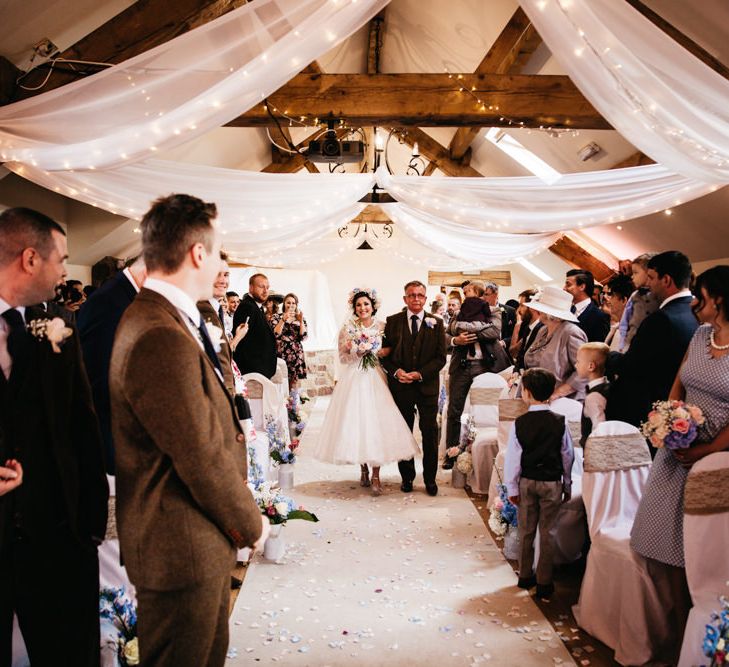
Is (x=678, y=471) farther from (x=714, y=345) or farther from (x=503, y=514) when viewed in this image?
(x=503, y=514)

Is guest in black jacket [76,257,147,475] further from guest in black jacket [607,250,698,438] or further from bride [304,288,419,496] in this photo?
bride [304,288,419,496]

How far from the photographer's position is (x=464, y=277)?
44.0 ft

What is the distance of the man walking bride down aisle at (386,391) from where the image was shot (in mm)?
5035

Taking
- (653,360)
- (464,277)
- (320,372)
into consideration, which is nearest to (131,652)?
(653,360)

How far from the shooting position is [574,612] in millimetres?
2930

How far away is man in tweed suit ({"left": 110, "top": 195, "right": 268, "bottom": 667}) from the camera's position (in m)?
1.38

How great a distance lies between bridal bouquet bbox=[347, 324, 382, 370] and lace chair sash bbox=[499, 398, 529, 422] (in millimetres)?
1384

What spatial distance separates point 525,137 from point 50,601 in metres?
6.45

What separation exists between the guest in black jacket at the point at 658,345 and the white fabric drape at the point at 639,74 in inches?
24.3

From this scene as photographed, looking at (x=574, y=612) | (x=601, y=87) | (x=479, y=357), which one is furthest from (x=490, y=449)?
(x=601, y=87)

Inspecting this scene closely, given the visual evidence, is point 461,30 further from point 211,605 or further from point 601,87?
point 211,605

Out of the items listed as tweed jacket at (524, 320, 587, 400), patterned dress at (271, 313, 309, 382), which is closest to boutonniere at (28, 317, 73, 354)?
tweed jacket at (524, 320, 587, 400)

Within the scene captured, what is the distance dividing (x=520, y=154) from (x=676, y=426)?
6.06 meters

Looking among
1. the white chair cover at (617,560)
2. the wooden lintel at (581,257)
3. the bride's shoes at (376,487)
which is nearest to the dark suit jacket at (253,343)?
the bride's shoes at (376,487)
